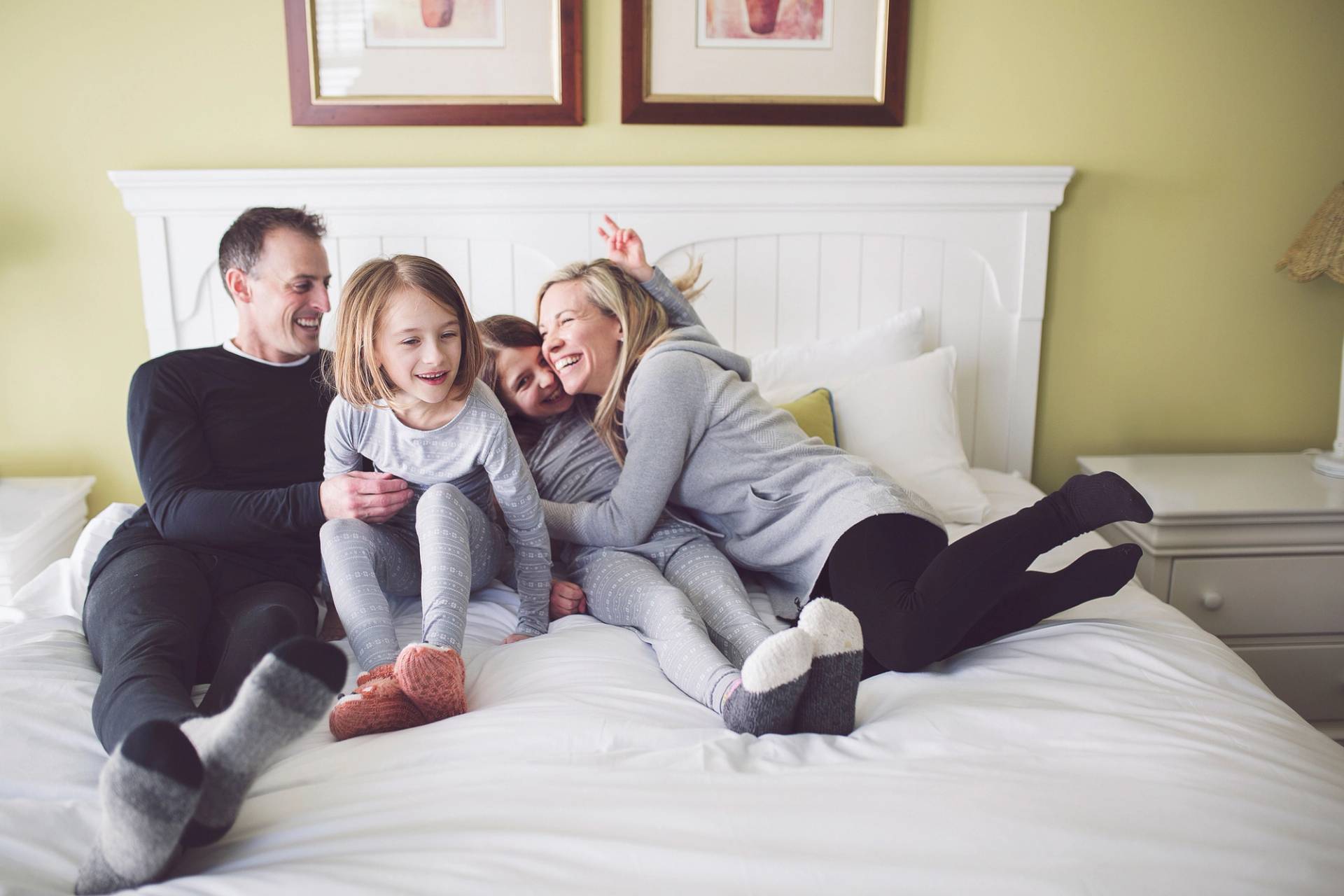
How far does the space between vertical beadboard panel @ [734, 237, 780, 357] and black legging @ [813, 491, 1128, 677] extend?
0.86m

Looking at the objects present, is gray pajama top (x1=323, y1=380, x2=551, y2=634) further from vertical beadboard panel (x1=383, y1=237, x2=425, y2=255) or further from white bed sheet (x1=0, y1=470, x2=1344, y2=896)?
vertical beadboard panel (x1=383, y1=237, x2=425, y2=255)

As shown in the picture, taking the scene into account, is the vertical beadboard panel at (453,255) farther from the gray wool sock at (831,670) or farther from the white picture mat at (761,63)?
the gray wool sock at (831,670)

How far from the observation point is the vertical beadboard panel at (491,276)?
2.05 metres

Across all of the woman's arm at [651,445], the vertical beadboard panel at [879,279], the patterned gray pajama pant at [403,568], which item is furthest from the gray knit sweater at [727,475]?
the vertical beadboard panel at [879,279]

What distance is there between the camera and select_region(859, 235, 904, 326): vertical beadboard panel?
2090 millimetres

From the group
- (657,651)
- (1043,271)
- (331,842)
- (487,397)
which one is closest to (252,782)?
(331,842)

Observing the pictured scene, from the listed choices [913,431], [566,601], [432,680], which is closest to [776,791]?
[432,680]

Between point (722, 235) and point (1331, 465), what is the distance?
143 centimetres

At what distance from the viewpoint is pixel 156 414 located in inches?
57.9

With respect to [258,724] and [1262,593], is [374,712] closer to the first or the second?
[258,724]

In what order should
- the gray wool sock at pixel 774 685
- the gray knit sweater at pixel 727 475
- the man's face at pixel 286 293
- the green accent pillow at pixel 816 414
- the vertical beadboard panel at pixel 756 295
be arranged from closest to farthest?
the gray wool sock at pixel 774 685, the gray knit sweater at pixel 727 475, the man's face at pixel 286 293, the green accent pillow at pixel 816 414, the vertical beadboard panel at pixel 756 295

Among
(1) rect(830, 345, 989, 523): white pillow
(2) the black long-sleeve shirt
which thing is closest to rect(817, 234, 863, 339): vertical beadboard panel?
(1) rect(830, 345, 989, 523): white pillow

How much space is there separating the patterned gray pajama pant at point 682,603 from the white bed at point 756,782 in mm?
41

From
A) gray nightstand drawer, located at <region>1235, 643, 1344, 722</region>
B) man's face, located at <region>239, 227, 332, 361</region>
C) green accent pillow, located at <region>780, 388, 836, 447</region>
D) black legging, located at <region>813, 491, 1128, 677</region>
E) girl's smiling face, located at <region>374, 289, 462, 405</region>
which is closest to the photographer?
black legging, located at <region>813, 491, 1128, 677</region>
